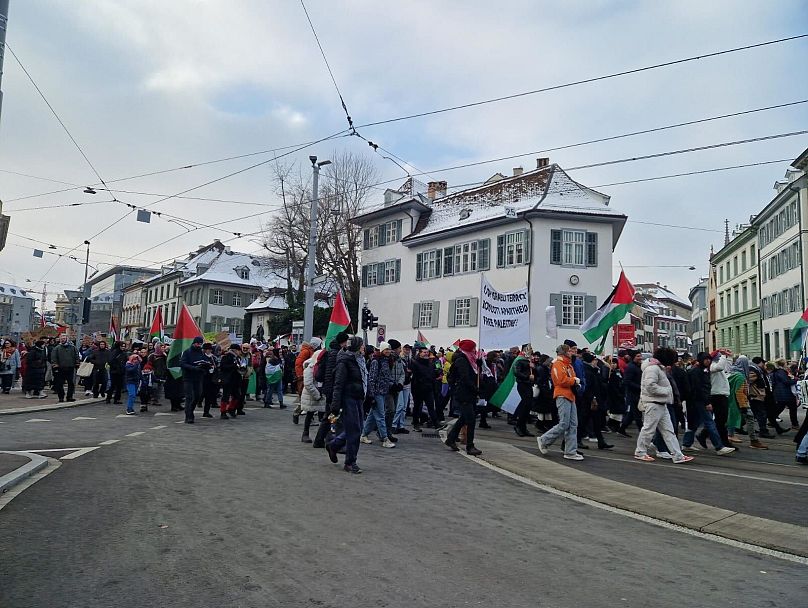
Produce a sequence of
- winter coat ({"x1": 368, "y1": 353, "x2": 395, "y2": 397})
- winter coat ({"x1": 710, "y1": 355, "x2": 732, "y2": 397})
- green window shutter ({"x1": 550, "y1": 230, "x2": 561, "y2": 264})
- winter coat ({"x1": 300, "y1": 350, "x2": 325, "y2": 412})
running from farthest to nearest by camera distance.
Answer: green window shutter ({"x1": 550, "y1": 230, "x2": 561, "y2": 264}) < winter coat ({"x1": 710, "y1": 355, "x2": 732, "y2": 397}) < winter coat ({"x1": 368, "y1": 353, "x2": 395, "y2": 397}) < winter coat ({"x1": 300, "y1": 350, "x2": 325, "y2": 412})

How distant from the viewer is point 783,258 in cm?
4422

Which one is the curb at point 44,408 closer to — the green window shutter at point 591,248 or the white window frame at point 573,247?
the white window frame at point 573,247

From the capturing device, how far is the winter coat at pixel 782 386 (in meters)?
14.9

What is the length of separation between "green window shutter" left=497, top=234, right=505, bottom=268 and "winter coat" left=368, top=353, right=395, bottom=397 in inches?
977

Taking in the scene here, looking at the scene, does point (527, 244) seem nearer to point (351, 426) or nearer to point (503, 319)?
point (503, 319)

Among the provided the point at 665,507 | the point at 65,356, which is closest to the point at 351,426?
the point at 665,507

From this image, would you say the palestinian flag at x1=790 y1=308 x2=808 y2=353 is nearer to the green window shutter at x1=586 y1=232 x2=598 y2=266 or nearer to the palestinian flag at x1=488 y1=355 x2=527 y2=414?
the palestinian flag at x1=488 y1=355 x2=527 y2=414

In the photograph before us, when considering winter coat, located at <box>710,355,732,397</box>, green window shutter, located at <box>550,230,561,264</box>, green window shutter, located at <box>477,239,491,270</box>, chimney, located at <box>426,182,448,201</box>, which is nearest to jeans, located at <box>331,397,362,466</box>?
winter coat, located at <box>710,355,732,397</box>

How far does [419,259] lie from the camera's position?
40531 mm

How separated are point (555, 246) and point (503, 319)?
1904cm

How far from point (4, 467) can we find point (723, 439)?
38.0ft

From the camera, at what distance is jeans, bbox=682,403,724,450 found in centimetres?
1102

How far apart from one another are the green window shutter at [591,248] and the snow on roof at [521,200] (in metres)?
1.23

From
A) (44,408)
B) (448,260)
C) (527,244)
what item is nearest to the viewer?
(44,408)
